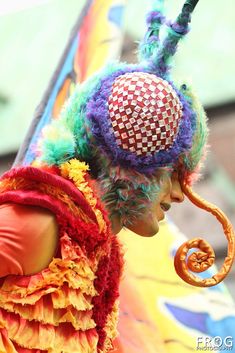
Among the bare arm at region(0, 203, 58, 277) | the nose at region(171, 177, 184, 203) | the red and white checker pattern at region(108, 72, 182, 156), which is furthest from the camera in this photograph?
the nose at region(171, 177, 184, 203)

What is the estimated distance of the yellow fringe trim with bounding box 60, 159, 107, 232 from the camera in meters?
1.16

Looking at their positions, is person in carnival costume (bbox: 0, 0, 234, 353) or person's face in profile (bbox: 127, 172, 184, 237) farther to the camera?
person's face in profile (bbox: 127, 172, 184, 237)

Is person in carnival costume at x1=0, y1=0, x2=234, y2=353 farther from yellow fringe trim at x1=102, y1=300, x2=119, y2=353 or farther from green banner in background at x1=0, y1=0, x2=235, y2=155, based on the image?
green banner in background at x1=0, y1=0, x2=235, y2=155

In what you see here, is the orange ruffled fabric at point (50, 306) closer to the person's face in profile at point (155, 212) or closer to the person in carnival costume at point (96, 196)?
the person in carnival costume at point (96, 196)

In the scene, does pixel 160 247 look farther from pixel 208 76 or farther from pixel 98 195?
pixel 208 76

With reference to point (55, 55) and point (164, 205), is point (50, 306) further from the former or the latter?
point (55, 55)

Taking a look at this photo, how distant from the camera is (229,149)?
4469 millimetres

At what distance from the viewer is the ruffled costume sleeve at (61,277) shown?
1102 millimetres

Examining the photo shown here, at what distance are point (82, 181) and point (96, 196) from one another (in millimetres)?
31

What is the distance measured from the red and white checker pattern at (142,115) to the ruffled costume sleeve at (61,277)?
86 millimetres

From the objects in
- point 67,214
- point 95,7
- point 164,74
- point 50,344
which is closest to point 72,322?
point 50,344

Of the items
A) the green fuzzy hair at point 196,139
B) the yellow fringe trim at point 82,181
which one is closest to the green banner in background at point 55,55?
the green fuzzy hair at point 196,139

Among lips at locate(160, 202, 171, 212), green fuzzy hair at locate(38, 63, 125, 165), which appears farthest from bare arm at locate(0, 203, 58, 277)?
lips at locate(160, 202, 171, 212)

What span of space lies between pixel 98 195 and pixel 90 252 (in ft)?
0.29
